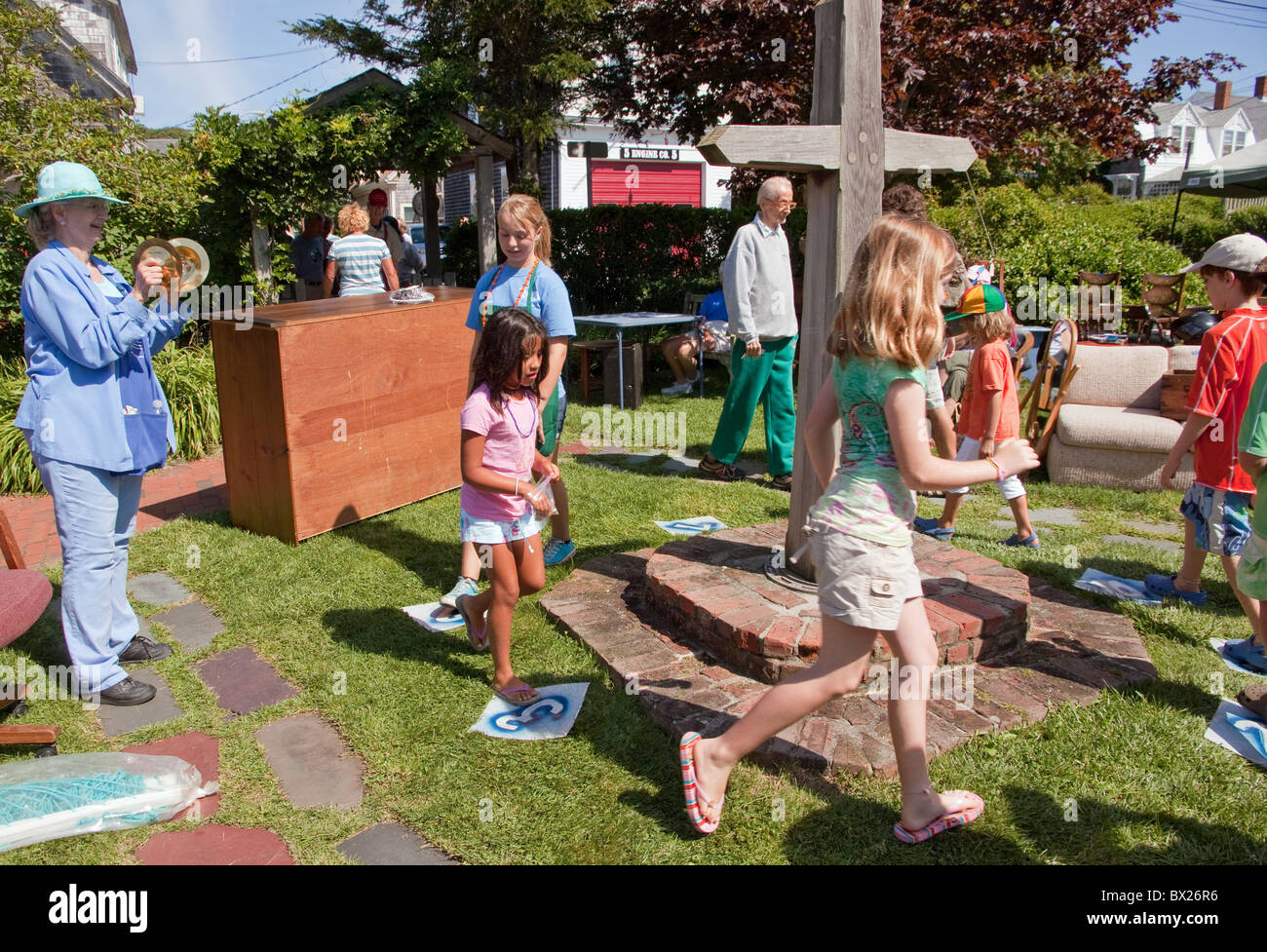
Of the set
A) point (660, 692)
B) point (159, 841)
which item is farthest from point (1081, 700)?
point (159, 841)

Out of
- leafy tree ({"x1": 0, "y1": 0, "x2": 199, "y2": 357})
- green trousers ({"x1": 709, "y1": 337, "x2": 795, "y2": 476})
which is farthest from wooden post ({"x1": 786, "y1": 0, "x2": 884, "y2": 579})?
leafy tree ({"x1": 0, "y1": 0, "x2": 199, "y2": 357})

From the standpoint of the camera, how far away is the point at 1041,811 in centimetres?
273

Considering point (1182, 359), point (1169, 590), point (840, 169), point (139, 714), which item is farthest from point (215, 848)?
point (1182, 359)

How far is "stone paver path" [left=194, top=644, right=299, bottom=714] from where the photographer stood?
11.6 feet

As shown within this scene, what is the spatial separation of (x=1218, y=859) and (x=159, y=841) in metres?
3.09

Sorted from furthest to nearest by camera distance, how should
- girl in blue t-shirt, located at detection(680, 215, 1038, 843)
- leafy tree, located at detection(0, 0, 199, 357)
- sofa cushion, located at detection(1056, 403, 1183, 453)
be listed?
leafy tree, located at detection(0, 0, 199, 357) < sofa cushion, located at detection(1056, 403, 1183, 453) < girl in blue t-shirt, located at detection(680, 215, 1038, 843)

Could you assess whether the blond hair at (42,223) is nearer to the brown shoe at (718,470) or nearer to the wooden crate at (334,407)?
the wooden crate at (334,407)

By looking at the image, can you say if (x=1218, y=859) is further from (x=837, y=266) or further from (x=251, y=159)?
(x=251, y=159)

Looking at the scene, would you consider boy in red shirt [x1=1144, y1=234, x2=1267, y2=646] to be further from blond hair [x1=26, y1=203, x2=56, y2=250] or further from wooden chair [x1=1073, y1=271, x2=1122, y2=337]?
wooden chair [x1=1073, y1=271, x2=1122, y2=337]

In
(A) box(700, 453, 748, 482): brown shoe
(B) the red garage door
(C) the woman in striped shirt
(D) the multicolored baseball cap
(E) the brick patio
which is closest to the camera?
(E) the brick patio

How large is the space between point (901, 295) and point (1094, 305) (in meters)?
9.09

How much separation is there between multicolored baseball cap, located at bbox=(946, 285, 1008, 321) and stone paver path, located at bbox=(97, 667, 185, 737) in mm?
4190

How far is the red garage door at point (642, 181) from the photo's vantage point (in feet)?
87.7

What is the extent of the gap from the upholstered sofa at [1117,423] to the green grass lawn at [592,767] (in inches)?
68.2
